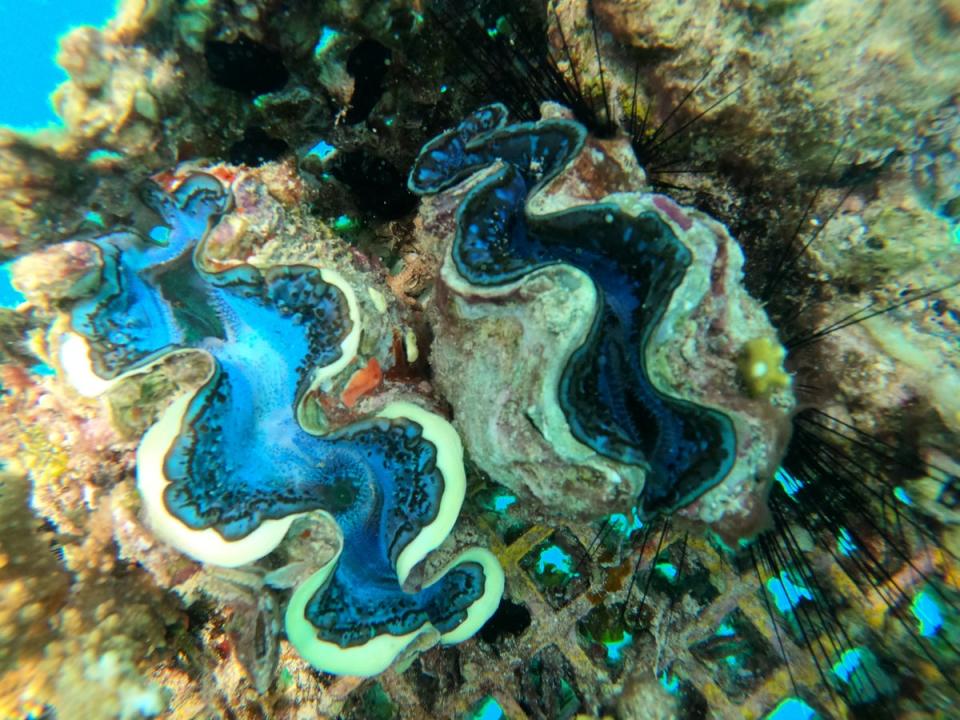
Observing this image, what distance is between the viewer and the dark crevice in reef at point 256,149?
7.44 ft

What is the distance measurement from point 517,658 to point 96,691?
208cm

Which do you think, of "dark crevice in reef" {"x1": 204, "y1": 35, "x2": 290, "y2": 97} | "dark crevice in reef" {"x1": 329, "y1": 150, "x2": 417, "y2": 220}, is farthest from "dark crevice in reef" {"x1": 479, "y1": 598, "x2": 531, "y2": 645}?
"dark crevice in reef" {"x1": 204, "y1": 35, "x2": 290, "y2": 97}

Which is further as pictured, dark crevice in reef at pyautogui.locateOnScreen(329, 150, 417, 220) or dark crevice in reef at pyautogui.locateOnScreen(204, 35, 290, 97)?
dark crevice in reef at pyautogui.locateOnScreen(329, 150, 417, 220)

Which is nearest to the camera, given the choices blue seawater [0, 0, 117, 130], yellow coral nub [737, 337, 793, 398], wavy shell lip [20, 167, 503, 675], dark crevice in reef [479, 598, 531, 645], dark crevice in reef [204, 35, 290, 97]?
yellow coral nub [737, 337, 793, 398]

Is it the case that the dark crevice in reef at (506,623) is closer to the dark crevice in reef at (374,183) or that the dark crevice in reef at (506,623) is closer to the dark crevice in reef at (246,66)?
the dark crevice in reef at (374,183)

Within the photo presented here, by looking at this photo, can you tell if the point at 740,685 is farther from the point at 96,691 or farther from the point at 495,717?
the point at 96,691

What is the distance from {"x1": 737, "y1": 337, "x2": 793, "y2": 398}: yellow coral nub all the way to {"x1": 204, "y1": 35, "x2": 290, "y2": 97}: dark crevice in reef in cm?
218

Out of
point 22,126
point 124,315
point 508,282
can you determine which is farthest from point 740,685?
point 22,126

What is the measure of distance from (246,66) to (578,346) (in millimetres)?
1809

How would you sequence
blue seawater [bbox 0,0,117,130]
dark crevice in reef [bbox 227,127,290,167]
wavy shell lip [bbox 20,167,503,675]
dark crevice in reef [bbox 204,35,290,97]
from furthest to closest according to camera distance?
dark crevice in reef [bbox 227,127,290,167]
wavy shell lip [bbox 20,167,503,675]
dark crevice in reef [bbox 204,35,290,97]
blue seawater [bbox 0,0,117,130]

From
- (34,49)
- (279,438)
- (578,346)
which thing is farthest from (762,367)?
(34,49)

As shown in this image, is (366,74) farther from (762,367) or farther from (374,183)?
(762,367)

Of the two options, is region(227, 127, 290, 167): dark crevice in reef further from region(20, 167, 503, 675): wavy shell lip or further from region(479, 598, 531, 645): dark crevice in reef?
region(479, 598, 531, 645): dark crevice in reef

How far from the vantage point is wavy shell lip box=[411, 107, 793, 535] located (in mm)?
1574
